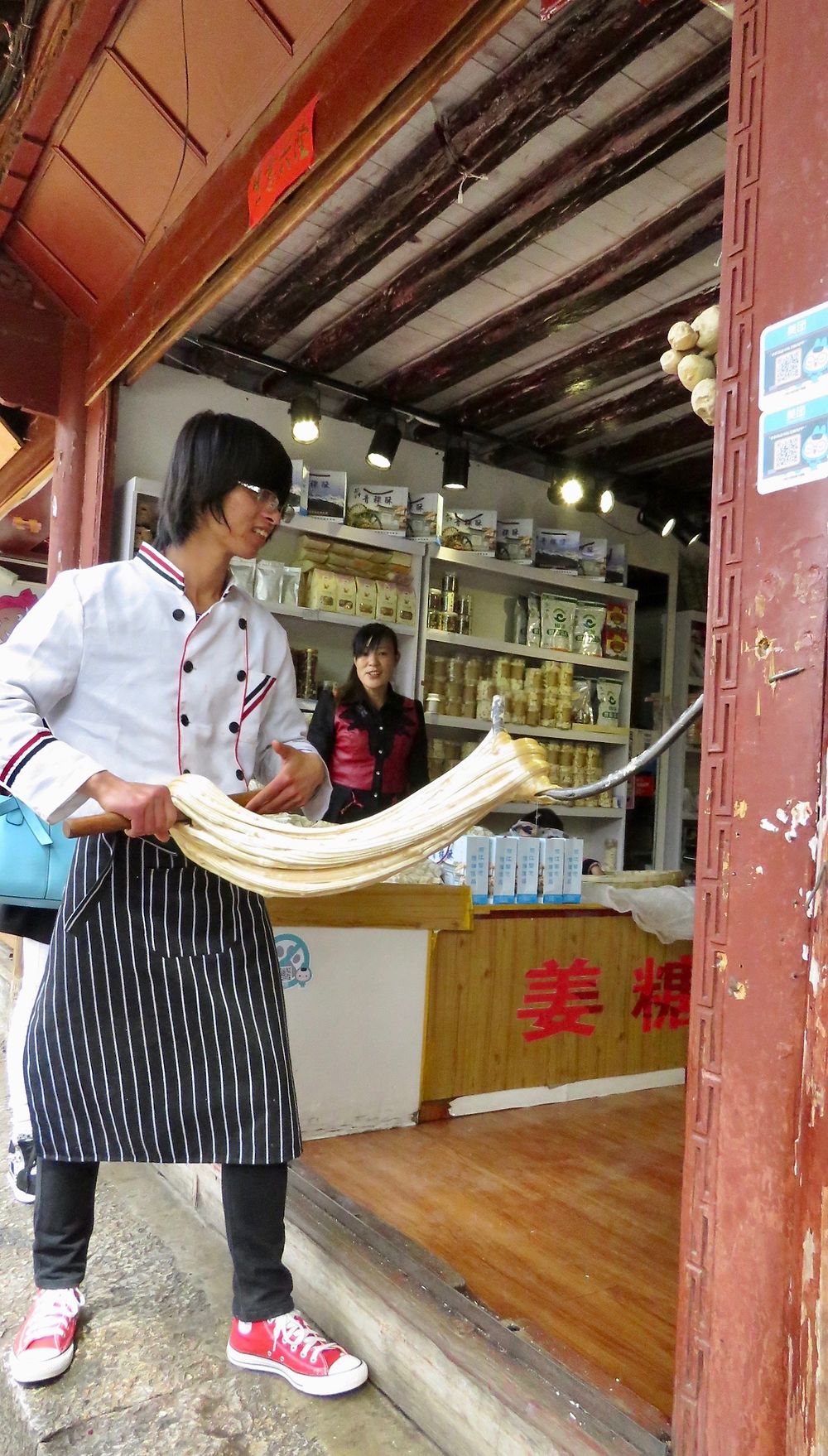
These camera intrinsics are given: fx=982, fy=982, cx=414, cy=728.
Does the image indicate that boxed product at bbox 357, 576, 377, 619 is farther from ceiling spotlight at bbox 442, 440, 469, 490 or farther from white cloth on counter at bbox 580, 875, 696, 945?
white cloth on counter at bbox 580, 875, 696, 945

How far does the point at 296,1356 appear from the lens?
1.59m

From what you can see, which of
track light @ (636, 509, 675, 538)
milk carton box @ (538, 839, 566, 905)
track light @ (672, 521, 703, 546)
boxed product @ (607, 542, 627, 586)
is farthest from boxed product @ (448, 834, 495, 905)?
track light @ (672, 521, 703, 546)

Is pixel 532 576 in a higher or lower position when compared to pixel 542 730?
higher

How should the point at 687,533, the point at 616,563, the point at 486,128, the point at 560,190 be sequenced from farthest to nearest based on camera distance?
the point at 687,533 → the point at 616,563 → the point at 560,190 → the point at 486,128

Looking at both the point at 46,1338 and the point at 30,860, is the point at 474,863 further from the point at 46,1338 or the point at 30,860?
the point at 46,1338

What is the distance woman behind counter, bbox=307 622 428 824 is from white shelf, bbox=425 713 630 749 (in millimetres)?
783

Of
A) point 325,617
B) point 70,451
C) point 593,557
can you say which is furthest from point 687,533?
point 70,451

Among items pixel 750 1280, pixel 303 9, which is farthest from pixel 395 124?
pixel 750 1280

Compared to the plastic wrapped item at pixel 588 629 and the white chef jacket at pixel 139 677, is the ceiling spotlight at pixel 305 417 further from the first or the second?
the white chef jacket at pixel 139 677

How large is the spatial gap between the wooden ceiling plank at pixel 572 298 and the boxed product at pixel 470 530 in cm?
57

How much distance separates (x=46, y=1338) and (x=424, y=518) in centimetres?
355

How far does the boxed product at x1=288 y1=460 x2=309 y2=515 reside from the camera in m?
4.06

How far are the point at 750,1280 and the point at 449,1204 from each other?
4.96 feet

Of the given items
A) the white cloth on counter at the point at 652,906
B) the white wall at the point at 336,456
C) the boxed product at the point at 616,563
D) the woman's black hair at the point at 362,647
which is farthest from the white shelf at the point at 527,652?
the white cloth on counter at the point at 652,906
